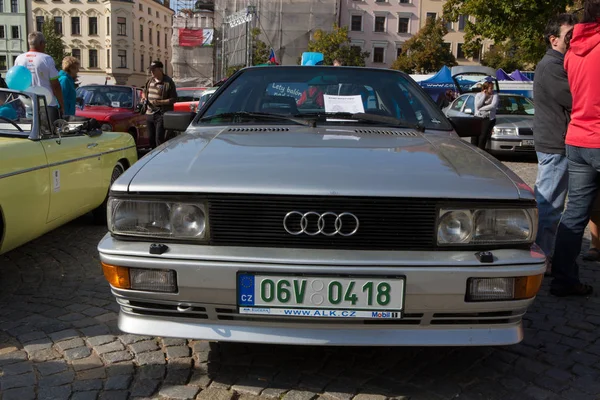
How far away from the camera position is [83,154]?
480 centimetres

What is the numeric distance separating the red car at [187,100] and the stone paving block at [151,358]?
989 centimetres

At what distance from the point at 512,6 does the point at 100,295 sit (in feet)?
53.8

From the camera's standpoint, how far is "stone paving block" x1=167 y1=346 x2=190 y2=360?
2.86m

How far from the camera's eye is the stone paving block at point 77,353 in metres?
2.84

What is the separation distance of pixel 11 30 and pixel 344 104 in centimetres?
7271

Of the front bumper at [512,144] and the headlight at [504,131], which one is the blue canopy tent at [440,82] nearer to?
the headlight at [504,131]

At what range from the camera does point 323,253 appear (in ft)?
7.39

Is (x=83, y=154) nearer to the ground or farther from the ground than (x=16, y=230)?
farther from the ground

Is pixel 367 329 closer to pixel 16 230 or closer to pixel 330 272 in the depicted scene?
pixel 330 272

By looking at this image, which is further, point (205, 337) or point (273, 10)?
point (273, 10)

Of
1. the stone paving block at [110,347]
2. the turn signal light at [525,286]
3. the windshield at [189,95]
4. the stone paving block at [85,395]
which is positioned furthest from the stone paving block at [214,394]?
the windshield at [189,95]

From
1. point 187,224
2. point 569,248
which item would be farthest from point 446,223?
point 569,248

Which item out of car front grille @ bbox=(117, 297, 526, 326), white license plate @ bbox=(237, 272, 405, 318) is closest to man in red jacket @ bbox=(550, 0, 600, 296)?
car front grille @ bbox=(117, 297, 526, 326)

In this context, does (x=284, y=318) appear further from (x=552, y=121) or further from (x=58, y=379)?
(x=552, y=121)
